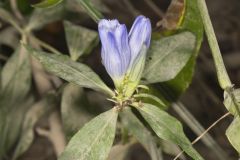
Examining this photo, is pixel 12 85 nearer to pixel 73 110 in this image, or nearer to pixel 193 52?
pixel 73 110

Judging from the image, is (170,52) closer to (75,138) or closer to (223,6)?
(75,138)

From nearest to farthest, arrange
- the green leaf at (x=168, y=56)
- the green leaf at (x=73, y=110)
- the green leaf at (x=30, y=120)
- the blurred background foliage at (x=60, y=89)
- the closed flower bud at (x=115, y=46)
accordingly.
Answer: the closed flower bud at (x=115, y=46) < the green leaf at (x=168, y=56) < the blurred background foliage at (x=60, y=89) < the green leaf at (x=73, y=110) < the green leaf at (x=30, y=120)

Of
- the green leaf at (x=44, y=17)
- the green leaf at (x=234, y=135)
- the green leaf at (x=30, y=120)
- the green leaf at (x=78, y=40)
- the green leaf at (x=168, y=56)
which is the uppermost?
the green leaf at (x=44, y=17)

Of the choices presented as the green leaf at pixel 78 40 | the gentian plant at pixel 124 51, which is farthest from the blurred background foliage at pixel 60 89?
the gentian plant at pixel 124 51

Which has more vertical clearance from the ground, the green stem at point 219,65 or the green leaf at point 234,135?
the green stem at point 219,65

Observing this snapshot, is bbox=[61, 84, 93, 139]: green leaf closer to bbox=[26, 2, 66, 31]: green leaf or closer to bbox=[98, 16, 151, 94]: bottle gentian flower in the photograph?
bbox=[26, 2, 66, 31]: green leaf

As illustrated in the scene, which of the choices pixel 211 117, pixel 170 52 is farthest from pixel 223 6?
pixel 170 52

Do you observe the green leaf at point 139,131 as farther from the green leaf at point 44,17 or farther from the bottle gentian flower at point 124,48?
the green leaf at point 44,17
